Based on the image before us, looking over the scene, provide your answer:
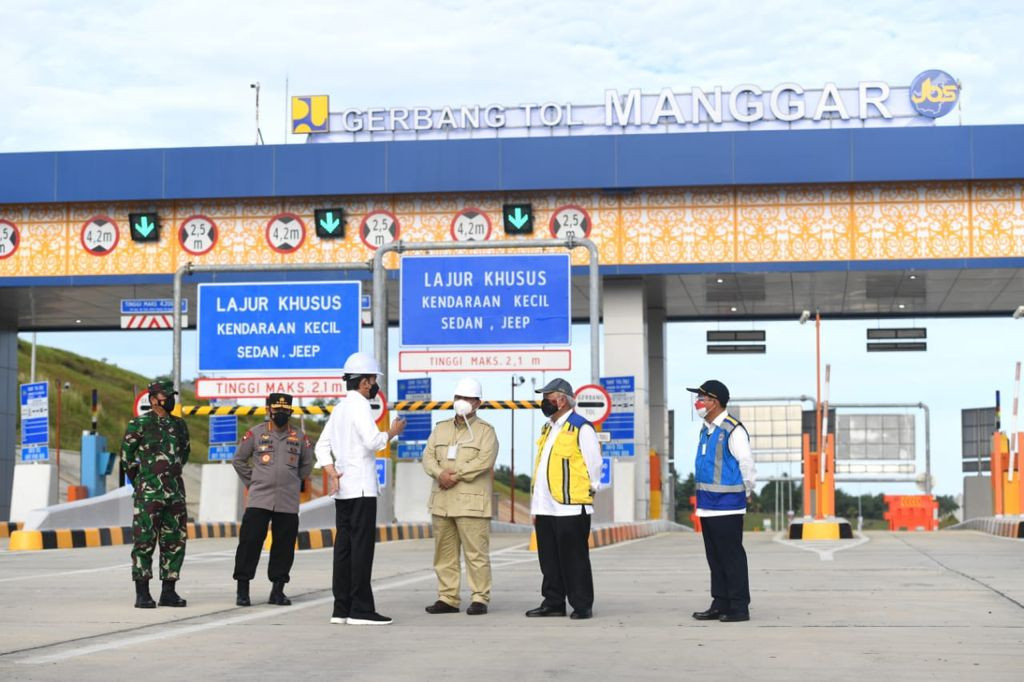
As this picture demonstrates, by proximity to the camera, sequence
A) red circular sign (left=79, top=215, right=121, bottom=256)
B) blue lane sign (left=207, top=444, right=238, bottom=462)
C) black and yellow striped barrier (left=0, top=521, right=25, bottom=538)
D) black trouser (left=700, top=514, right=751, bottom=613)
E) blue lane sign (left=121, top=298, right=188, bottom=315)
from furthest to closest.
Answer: blue lane sign (left=207, top=444, right=238, bottom=462) → red circular sign (left=79, top=215, right=121, bottom=256) → blue lane sign (left=121, top=298, right=188, bottom=315) → black and yellow striped barrier (left=0, top=521, right=25, bottom=538) → black trouser (left=700, top=514, right=751, bottom=613)

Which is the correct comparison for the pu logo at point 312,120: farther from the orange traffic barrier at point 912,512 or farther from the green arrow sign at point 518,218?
the orange traffic barrier at point 912,512

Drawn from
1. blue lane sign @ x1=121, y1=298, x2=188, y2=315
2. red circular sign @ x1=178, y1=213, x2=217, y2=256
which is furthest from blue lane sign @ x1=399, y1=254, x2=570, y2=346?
red circular sign @ x1=178, y1=213, x2=217, y2=256

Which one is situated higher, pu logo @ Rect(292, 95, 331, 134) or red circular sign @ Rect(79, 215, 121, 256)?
pu logo @ Rect(292, 95, 331, 134)

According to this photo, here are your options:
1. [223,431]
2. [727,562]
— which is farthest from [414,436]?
[727,562]

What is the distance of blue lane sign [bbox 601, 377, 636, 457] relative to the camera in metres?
29.0

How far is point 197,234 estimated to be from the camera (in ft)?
102

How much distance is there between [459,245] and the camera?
2397 cm

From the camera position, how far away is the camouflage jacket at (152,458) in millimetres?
10805

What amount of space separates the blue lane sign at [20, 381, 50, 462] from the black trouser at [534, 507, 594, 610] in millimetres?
20234

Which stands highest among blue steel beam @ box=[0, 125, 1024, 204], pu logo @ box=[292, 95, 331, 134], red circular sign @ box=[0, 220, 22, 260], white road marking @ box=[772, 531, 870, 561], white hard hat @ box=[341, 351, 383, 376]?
pu logo @ box=[292, 95, 331, 134]

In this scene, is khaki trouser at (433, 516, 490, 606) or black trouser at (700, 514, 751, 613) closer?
black trouser at (700, 514, 751, 613)

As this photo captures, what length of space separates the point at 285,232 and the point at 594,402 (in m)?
10.7

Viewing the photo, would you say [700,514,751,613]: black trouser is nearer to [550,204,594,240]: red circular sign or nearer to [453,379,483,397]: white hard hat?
[453,379,483,397]: white hard hat

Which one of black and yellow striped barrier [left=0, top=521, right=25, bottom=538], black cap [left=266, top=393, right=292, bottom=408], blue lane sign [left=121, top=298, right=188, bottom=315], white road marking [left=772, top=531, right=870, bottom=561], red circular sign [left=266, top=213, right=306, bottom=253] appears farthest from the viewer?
red circular sign [left=266, top=213, right=306, bottom=253]
